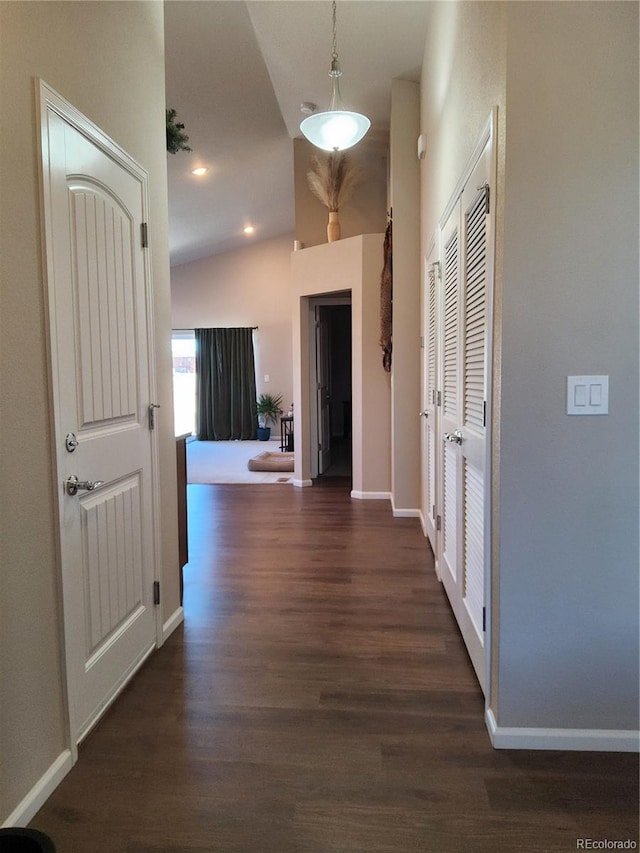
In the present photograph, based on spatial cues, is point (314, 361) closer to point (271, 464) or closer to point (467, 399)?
Result: point (271, 464)

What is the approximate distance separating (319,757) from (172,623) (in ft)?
3.59

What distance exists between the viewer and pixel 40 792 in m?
1.42

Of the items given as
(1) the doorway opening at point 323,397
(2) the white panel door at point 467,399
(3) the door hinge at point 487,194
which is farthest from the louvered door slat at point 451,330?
(1) the doorway opening at point 323,397

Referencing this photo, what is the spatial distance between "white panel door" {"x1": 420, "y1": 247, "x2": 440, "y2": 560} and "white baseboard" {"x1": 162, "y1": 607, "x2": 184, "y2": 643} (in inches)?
58.5

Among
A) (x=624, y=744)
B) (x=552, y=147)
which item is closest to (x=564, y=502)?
(x=624, y=744)

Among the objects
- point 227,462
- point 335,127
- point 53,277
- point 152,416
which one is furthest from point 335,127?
point 227,462

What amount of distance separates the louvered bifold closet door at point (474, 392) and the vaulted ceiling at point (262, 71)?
241 cm

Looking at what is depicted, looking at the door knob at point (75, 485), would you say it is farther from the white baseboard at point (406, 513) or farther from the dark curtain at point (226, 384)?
the dark curtain at point (226, 384)

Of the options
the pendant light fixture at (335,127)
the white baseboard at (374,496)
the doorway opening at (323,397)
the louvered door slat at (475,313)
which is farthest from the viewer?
the doorway opening at (323,397)

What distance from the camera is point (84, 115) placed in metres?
1.69

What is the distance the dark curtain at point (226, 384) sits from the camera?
9.77 meters

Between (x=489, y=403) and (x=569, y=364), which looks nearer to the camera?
(x=569, y=364)

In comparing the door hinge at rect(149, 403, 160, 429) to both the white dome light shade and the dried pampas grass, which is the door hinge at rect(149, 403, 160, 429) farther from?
the dried pampas grass

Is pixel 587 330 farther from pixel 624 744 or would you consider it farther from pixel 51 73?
pixel 51 73
